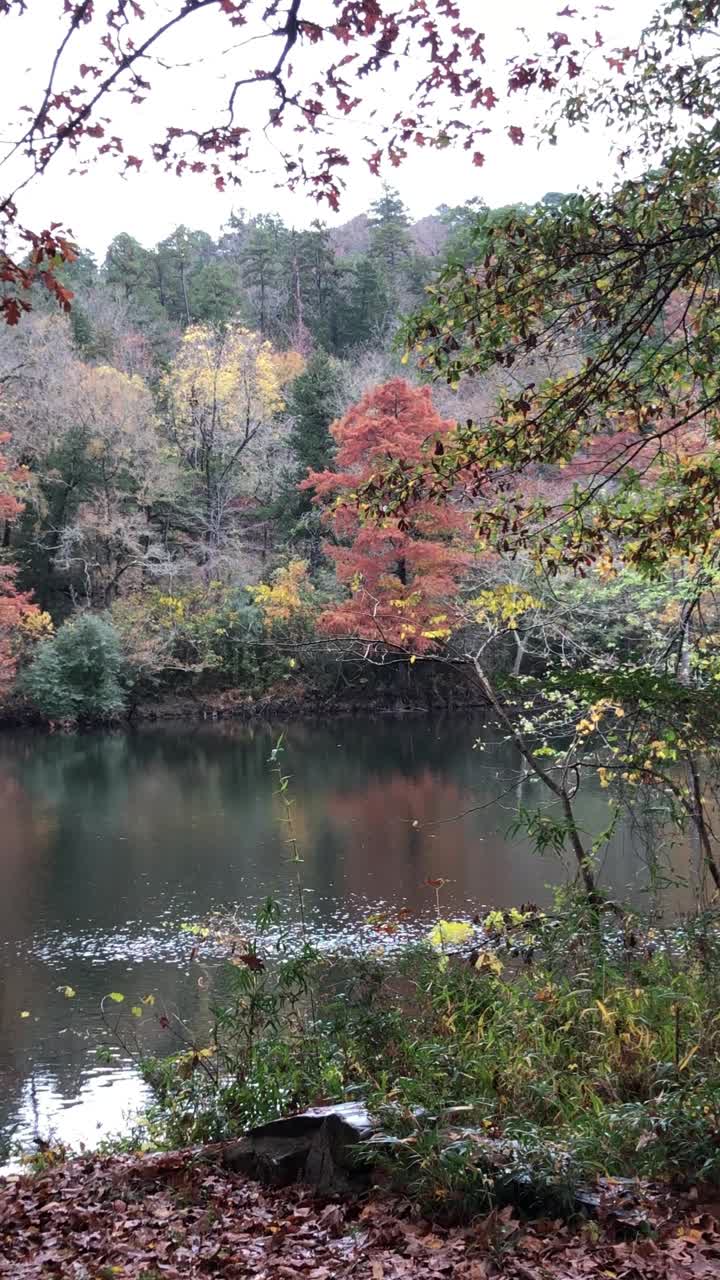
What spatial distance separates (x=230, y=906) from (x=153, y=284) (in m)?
36.2

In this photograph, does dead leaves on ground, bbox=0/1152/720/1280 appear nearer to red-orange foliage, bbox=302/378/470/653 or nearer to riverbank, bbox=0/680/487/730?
red-orange foliage, bbox=302/378/470/653

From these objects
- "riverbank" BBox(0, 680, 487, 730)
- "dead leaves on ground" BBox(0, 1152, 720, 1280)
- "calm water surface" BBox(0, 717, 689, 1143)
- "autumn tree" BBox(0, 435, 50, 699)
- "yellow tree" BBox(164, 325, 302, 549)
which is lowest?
"calm water surface" BBox(0, 717, 689, 1143)

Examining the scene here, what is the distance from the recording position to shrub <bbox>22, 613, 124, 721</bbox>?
73.5 feet

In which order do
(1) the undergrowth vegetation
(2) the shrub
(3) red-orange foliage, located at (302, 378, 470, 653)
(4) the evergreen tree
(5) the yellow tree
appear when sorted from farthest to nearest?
1. (4) the evergreen tree
2. (5) the yellow tree
3. (2) the shrub
4. (3) red-orange foliage, located at (302, 378, 470, 653)
5. (1) the undergrowth vegetation

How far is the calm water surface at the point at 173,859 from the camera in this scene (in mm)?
7105

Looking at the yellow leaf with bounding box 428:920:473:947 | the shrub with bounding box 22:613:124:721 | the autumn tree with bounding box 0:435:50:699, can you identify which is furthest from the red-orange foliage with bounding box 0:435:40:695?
the yellow leaf with bounding box 428:920:473:947

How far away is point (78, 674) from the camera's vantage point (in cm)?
2291

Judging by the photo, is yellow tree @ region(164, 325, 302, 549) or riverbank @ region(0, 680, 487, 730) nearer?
riverbank @ region(0, 680, 487, 730)

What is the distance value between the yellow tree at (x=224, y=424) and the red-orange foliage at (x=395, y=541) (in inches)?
302

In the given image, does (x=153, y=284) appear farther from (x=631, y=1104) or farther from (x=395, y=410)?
(x=631, y=1104)

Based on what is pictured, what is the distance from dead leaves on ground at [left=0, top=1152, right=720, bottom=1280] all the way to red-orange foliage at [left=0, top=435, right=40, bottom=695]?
17460 mm

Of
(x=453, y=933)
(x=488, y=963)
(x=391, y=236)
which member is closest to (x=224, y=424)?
(x=391, y=236)

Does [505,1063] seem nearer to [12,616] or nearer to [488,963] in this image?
[488,963]

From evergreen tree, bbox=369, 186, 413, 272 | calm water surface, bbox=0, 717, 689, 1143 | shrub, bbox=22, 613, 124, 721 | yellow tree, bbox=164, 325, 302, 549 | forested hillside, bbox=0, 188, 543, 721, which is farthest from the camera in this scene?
evergreen tree, bbox=369, 186, 413, 272
